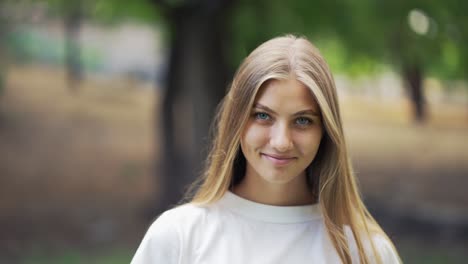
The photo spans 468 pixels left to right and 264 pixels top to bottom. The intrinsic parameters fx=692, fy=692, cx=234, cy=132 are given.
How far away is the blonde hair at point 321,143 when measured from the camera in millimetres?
1865

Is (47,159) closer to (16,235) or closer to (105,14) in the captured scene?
(16,235)

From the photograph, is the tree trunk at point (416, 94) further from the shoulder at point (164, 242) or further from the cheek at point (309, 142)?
the shoulder at point (164, 242)

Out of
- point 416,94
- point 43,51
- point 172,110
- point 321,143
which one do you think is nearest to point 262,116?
point 321,143

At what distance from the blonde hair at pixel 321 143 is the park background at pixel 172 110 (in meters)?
5.12

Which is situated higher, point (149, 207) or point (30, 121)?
point (30, 121)

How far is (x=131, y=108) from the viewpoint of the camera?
682 inches

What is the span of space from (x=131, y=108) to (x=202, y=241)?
15650mm

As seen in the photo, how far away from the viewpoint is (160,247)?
6.09 feet

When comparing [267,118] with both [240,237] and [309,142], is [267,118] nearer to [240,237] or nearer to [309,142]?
[309,142]

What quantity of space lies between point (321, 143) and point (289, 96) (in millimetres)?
219

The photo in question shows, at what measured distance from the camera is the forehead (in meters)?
1.84

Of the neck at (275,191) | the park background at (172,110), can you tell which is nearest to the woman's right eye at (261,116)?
the neck at (275,191)

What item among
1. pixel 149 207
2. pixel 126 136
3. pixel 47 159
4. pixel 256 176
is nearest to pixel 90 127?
pixel 126 136

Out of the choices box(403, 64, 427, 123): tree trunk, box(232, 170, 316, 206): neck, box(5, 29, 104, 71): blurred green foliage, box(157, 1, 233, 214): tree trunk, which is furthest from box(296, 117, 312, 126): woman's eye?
box(5, 29, 104, 71): blurred green foliage
